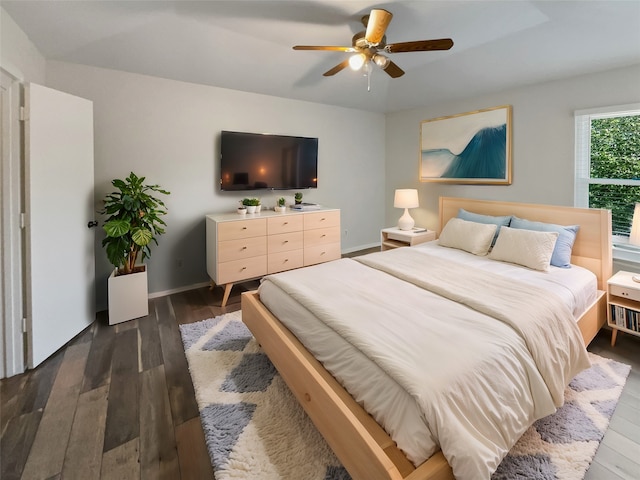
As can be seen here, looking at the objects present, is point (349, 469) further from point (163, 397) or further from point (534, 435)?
point (163, 397)

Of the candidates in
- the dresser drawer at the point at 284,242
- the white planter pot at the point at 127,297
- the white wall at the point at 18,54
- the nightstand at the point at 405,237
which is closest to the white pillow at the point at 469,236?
the nightstand at the point at 405,237

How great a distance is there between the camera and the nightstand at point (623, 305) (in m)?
2.33

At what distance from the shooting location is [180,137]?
137 inches

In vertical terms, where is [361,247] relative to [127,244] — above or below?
below

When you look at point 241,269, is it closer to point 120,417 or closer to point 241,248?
point 241,248

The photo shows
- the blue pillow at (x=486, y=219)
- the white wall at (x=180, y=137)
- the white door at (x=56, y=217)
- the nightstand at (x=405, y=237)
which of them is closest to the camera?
the white door at (x=56, y=217)

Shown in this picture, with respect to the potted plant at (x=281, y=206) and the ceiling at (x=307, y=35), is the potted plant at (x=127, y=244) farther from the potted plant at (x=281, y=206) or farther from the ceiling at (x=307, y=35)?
the potted plant at (x=281, y=206)

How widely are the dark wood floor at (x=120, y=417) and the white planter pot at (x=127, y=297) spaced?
0.28 m

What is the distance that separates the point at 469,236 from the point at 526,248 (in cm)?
56

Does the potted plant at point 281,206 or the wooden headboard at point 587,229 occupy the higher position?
the potted plant at point 281,206

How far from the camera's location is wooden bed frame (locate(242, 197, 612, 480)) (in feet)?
3.57

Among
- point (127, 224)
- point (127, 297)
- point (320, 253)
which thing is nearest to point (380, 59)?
point (320, 253)

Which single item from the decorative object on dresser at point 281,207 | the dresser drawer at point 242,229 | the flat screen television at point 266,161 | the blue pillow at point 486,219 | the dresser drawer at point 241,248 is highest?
the flat screen television at point 266,161

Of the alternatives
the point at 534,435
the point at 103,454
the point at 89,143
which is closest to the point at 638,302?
the point at 534,435
